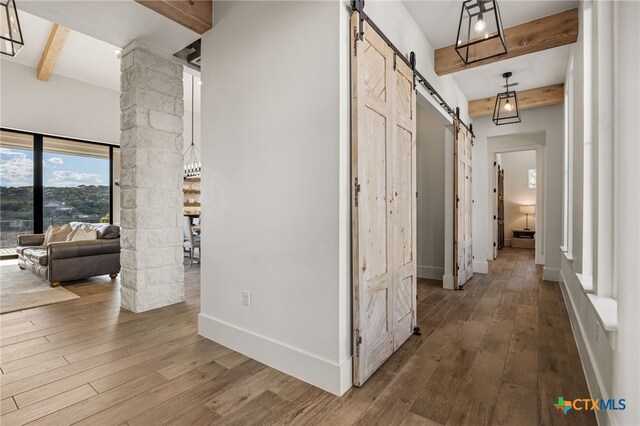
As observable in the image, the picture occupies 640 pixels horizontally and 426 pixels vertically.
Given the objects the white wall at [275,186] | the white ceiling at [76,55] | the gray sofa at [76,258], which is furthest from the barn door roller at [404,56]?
the gray sofa at [76,258]

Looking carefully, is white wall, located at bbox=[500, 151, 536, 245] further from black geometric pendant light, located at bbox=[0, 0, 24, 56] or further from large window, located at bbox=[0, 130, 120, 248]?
large window, located at bbox=[0, 130, 120, 248]

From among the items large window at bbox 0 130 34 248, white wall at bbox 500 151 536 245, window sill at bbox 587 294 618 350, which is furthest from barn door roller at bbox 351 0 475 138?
large window at bbox 0 130 34 248

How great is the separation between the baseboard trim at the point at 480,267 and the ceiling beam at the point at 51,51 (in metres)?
7.89

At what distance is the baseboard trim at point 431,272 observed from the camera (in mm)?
4965

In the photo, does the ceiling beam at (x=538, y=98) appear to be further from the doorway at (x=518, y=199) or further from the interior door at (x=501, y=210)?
the interior door at (x=501, y=210)

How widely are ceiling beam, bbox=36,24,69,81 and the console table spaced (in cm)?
1128

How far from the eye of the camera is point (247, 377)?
6.60ft

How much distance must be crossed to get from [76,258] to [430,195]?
5617 millimetres

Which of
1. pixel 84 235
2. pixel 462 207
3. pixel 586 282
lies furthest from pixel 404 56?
pixel 84 235

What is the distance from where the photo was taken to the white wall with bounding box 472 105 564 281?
197 inches

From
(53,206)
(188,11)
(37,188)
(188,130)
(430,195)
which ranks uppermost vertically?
(188,130)

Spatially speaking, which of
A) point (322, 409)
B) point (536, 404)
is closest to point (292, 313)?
point (322, 409)

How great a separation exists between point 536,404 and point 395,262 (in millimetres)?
1161

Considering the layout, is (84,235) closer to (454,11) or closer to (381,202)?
(381,202)
